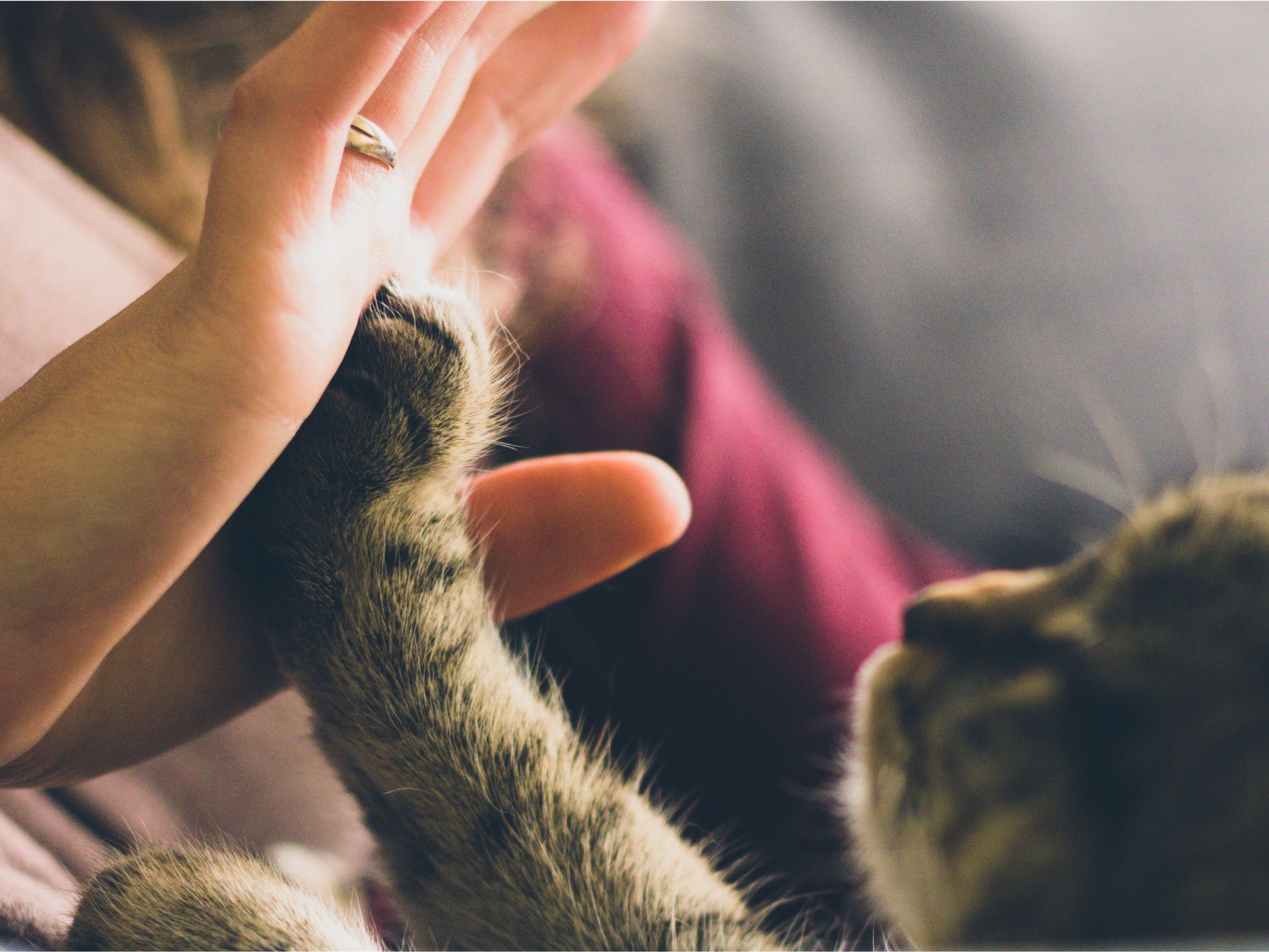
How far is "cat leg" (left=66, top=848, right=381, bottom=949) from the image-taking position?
12.4 inches

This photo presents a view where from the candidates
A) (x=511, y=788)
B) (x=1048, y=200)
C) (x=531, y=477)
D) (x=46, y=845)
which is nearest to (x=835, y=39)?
(x=1048, y=200)

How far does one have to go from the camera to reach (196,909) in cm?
32

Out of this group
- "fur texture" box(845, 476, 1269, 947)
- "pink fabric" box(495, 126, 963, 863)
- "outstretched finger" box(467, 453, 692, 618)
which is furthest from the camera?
"pink fabric" box(495, 126, 963, 863)

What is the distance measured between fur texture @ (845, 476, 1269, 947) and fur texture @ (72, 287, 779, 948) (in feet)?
0.42

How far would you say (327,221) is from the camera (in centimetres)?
26

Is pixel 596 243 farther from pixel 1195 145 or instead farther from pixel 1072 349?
pixel 1195 145

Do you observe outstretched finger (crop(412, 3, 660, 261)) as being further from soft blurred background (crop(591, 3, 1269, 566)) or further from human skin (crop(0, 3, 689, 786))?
soft blurred background (crop(591, 3, 1269, 566))

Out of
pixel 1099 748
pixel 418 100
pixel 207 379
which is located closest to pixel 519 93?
pixel 418 100

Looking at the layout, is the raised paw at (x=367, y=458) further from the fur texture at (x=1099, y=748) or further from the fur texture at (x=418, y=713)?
the fur texture at (x=1099, y=748)

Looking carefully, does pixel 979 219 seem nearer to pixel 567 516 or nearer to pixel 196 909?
pixel 567 516

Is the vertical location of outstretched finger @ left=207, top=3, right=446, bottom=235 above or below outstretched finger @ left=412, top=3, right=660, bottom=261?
below

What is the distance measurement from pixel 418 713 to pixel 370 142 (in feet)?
0.73

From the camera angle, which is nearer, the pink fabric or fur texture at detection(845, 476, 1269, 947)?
fur texture at detection(845, 476, 1269, 947)

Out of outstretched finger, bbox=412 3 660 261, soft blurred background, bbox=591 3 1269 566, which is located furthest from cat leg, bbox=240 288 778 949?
soft blurred background, bbox=591 3 1269 566
